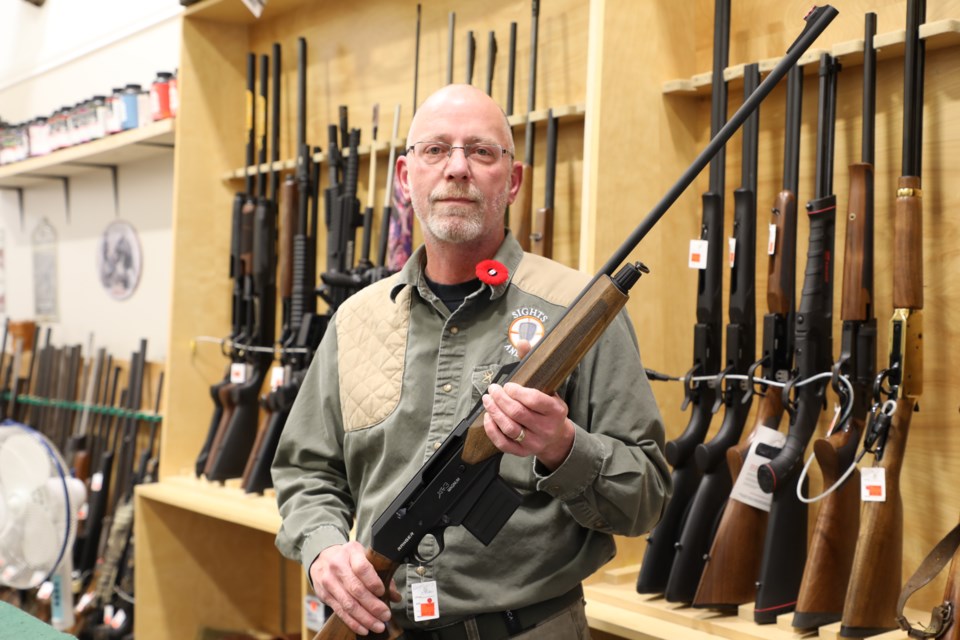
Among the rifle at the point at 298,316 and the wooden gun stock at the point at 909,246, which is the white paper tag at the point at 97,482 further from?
the wooden gun stock at the point at 909,246

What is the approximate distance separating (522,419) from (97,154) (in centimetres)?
348

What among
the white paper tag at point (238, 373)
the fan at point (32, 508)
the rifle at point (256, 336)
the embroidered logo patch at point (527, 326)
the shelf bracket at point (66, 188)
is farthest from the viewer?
the shelf bracket at point (66, 188)

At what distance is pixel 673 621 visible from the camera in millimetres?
2066

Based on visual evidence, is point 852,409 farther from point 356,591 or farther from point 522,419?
point 356,591

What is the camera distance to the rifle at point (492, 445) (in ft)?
4.54

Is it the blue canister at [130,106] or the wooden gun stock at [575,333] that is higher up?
the blue canister at [130,106]

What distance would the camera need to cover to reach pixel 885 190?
7.00 ft

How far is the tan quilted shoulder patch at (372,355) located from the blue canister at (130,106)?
2492mm

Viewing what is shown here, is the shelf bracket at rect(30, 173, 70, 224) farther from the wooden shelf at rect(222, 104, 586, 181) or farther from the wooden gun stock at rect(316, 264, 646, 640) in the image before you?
the wooden gun stock at rect(316, 264, 646, 640)

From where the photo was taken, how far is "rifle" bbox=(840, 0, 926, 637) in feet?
6.06

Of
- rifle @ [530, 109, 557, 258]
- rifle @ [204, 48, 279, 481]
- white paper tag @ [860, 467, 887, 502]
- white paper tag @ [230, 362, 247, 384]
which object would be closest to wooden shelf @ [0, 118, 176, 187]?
rifle @ [204, 48, 279, 481]

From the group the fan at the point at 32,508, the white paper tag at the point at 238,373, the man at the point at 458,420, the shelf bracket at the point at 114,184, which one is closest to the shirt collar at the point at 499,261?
the man at the point at 458,420

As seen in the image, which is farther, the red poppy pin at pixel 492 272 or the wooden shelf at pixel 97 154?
the wooden shelf at pixel 97 154

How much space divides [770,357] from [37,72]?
4.79 meters
